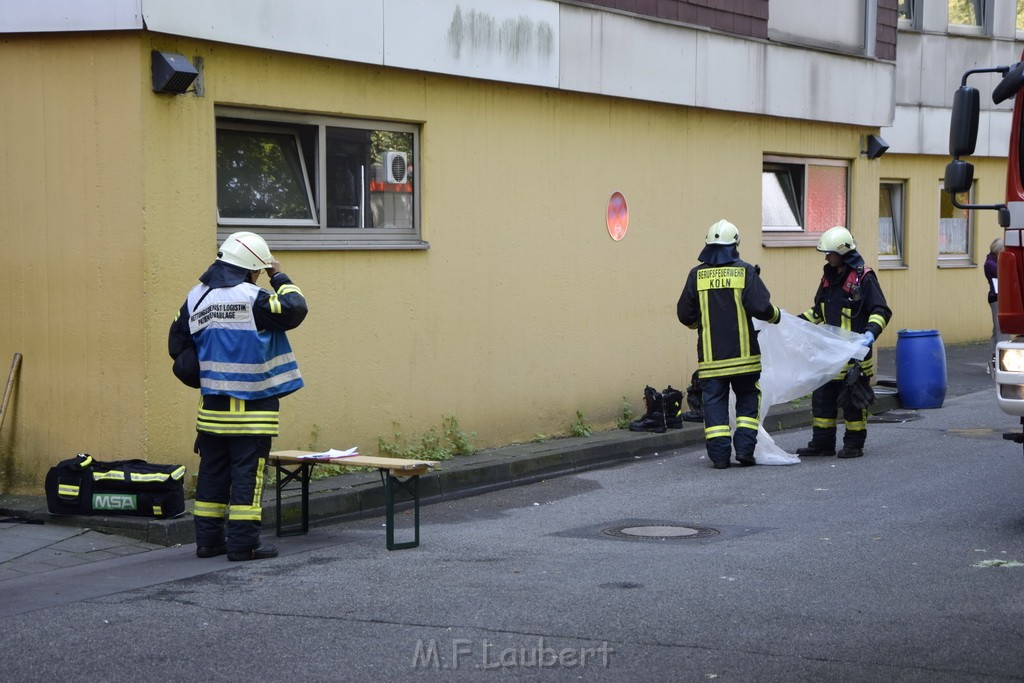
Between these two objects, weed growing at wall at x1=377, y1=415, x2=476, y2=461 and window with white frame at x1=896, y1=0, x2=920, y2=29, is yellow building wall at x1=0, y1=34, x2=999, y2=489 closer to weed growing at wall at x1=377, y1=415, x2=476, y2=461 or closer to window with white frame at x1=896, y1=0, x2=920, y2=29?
weed growing at wall at x1=377, y1=415, x2=476, y2=461

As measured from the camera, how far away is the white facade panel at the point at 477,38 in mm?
10547

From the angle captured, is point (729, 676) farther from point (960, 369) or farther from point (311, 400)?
point (960, 369)

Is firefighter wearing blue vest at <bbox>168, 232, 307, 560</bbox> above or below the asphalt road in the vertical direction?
above

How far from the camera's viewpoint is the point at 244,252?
782cm

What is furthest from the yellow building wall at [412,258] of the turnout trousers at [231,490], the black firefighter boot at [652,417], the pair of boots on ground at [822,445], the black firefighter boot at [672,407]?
the pair of boots on ground at [822,445]

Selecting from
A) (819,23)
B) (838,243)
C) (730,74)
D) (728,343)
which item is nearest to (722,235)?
(728,343)

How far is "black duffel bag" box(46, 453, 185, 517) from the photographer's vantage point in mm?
8414

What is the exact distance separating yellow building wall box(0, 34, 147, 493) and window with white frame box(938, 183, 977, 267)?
53.8 ft

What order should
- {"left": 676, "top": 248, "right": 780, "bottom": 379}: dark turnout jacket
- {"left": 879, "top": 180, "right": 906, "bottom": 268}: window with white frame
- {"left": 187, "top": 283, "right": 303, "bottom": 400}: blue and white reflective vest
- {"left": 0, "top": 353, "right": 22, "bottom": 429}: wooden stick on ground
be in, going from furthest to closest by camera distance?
1. {"left": 879, "top": 180, "right": 906, "bottom": 268}: window with white frame
2. {"left": 676, "top": 248, "right": 780, "bottom": 379}: dark turnout jacket
3. {"left": 0, "top": 353, "right": 22, "bottom": 429}: wooden stick on ground
4. {"left": 187, "top": 283, "right": 303, "bottom": 400}: blue and white reflective vest

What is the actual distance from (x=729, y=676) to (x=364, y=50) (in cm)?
638

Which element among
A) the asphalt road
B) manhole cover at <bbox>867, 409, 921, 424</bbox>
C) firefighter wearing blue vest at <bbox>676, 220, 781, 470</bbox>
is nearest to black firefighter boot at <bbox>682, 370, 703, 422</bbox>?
firefighter wearing blue vest at <bbox>676, 220, 781, 470</bbox>

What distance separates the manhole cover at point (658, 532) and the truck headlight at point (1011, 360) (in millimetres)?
1982

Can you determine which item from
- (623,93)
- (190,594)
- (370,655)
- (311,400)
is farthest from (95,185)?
(623,93)

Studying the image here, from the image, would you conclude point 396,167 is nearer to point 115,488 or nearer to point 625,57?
point 625,57
